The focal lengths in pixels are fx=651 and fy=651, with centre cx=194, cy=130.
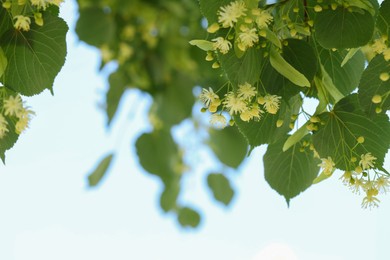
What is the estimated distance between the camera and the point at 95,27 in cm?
172

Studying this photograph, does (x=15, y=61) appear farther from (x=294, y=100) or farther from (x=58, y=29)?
(x=294, y=100)

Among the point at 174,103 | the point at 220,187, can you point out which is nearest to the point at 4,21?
the point at 174,103

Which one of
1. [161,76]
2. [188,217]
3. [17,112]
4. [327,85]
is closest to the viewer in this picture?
[17,112]

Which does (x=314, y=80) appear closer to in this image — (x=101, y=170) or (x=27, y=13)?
(x=27, y=13)

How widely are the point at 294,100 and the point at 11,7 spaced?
0.28m

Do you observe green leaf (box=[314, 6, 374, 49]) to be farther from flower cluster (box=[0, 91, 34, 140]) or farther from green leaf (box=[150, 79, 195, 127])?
green leaf (box=[150, 79, 195, 127])

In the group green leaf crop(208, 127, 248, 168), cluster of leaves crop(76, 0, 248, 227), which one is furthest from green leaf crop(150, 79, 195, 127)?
green leaf crop(208, 127, 248, 168)

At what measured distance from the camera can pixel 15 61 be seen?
2.00 ft

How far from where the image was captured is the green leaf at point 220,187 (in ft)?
6.67

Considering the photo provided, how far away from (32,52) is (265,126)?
0.23 m

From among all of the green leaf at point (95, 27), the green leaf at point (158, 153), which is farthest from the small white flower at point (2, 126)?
the green leaf at point (158, 153)

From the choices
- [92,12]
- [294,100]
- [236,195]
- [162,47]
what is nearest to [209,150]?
[236,195]

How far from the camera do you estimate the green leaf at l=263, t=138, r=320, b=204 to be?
0.70 meters

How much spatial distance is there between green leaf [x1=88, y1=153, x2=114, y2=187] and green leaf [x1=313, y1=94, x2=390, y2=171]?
4.45ft
